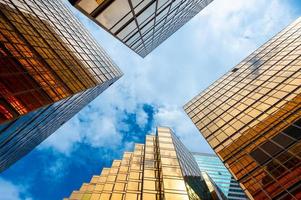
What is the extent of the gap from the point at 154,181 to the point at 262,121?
34.8 ft

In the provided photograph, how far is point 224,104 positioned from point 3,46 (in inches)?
742

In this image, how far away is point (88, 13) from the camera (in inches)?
347

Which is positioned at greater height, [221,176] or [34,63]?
[221,176]

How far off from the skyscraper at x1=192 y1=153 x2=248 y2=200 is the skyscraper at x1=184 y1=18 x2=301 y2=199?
4475 centimetres

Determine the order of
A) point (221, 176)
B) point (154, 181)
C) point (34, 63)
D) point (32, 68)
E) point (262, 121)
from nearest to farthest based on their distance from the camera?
point (32, 68), point (34, 63), point (262, 121), point (154, 181), point (221, 176)

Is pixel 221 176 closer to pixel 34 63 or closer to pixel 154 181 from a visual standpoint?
pixel 154 181

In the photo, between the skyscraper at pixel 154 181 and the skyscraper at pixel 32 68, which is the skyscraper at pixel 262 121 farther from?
the skyscraper at pixel 32 68

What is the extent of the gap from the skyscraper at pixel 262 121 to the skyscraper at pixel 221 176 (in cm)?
4475

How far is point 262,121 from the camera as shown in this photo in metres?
17.8

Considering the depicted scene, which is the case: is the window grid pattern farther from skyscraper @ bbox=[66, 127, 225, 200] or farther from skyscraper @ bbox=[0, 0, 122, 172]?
skyscraper @ bbox=[66, 127, 225, 200]

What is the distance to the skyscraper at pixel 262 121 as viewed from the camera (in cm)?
1317

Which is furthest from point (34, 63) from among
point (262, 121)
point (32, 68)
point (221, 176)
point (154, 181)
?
point (221, 176)

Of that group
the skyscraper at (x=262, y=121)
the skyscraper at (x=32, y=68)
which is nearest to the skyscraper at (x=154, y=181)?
the skyscraper at (x=262, y=121)

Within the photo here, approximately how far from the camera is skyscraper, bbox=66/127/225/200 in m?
20.6
